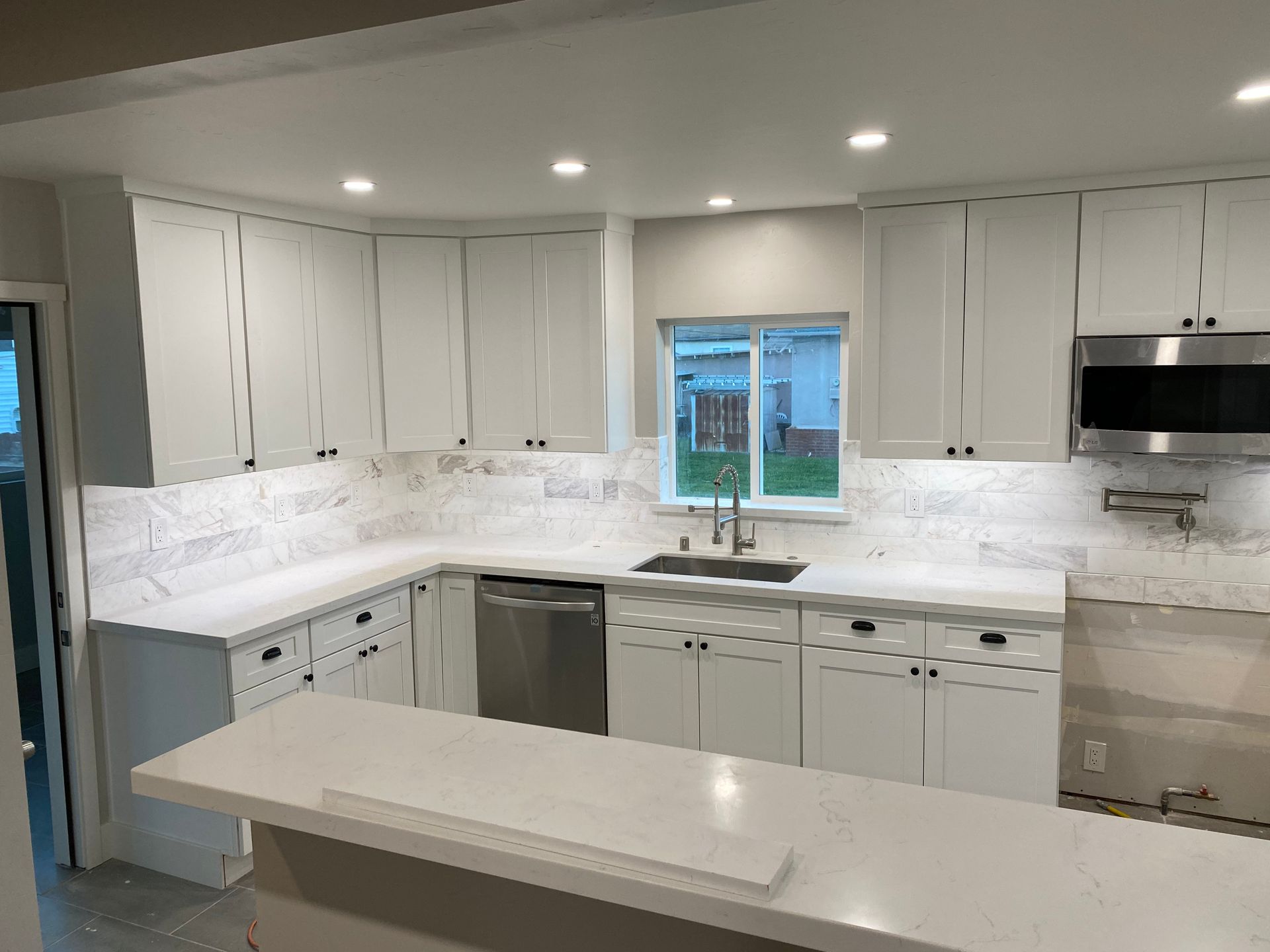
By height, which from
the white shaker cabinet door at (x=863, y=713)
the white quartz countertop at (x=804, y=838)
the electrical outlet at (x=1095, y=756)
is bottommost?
the electrical outlet at (x=1095, y=756)

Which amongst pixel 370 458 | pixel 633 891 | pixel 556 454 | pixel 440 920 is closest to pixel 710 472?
pixel 556 454

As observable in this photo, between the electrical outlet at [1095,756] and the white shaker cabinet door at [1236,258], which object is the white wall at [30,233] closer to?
the white shaker cabinet door at [1236,258]

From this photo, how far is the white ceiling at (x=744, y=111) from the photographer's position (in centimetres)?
183

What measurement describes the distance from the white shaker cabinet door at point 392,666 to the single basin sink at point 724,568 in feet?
3.47

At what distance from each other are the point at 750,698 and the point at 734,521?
0.85 m

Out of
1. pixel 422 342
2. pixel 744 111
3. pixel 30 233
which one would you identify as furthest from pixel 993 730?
pixel 30 233

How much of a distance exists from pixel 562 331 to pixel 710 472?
99 centimetres

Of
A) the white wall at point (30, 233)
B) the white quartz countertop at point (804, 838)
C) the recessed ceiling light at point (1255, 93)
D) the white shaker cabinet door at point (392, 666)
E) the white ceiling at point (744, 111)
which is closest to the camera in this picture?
the white quartz countertop at point (804, 838)

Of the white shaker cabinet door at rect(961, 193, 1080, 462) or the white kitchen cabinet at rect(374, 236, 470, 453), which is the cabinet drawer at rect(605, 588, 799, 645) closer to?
the white shaker cabinet door at rect(961, 193, 1080, 462)

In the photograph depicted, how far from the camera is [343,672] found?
371 cm

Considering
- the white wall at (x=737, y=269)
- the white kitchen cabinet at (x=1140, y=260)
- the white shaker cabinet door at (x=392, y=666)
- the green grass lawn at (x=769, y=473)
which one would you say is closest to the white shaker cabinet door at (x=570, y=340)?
the white wall at (x=737, y=269)

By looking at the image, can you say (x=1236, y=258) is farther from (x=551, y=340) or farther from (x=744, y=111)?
(x=551, y=340)

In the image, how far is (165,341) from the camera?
326 centimetres

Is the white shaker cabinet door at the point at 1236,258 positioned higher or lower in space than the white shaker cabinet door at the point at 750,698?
higher
